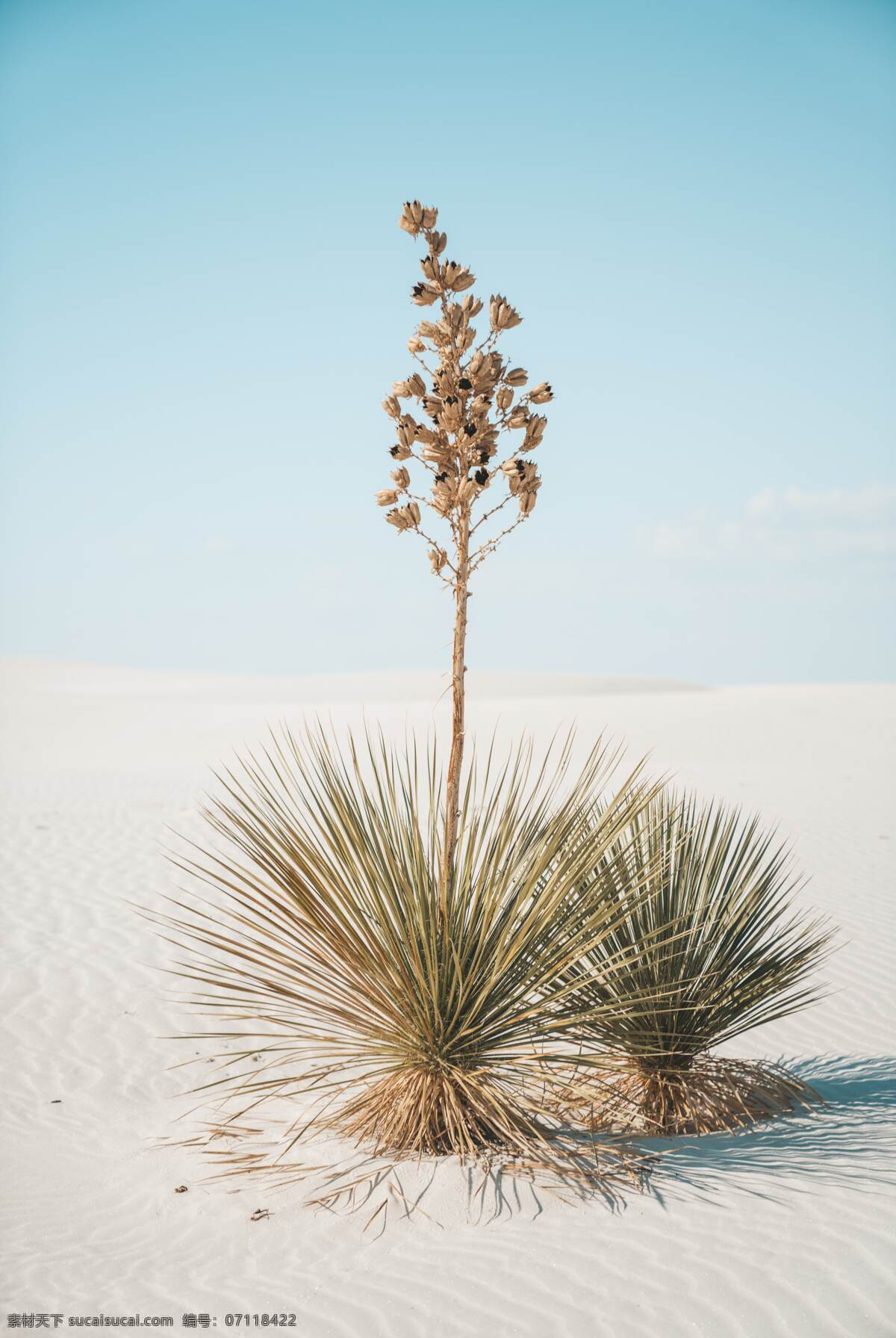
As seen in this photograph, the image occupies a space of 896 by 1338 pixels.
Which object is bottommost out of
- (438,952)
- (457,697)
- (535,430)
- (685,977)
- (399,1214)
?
(399,1214)

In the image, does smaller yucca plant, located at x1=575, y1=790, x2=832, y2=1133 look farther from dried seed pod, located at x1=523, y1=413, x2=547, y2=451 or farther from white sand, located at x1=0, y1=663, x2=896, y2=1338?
dried seed pod, located at x1=523, y1=413, x2=547, y2=451

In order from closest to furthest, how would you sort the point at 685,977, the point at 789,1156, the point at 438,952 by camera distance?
the point at 438,952 → the point at 789,1156 → the point at 685,977

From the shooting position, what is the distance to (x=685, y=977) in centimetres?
450

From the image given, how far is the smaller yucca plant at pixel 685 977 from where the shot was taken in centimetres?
439

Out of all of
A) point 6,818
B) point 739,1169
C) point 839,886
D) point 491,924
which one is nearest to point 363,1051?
point 491,924

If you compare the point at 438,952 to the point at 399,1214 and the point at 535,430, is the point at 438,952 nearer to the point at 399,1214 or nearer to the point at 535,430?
the point at 399,1214

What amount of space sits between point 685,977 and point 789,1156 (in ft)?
2.55

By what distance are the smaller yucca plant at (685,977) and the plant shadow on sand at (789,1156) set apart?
0.19 meters

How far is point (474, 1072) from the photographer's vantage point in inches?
153

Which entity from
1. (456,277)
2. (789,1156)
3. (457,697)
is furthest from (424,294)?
(789,1156)

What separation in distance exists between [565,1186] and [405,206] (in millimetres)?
3704

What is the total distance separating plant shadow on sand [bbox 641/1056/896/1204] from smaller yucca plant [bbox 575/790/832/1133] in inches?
7.3

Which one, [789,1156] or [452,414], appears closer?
[452,414]

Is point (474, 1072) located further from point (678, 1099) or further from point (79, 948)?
point (79, 948)
